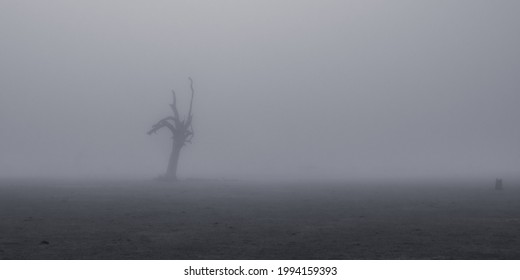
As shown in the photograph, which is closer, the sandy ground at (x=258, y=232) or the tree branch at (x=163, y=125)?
the sandy ground at (x=258, y=232)

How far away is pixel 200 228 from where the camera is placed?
22.3m

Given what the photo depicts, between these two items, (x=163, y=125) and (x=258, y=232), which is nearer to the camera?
(x=258, y=232)

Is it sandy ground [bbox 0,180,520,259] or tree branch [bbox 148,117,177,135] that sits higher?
tree branch [bbox 148,117,177,135]

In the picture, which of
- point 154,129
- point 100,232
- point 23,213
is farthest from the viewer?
point 154,129

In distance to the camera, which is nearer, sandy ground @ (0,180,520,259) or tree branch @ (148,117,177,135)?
sandy ground @ (0,180,520,259)

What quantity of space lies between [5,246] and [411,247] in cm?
1019

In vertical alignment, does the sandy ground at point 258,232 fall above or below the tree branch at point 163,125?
below

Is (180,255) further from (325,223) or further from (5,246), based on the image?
(325,223)

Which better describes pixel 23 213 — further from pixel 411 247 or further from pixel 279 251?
pixel 411 247

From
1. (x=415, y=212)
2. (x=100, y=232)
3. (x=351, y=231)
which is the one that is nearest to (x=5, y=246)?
(x=100, y=232)

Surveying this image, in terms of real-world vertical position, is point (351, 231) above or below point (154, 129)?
below

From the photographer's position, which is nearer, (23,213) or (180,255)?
(180,255)
